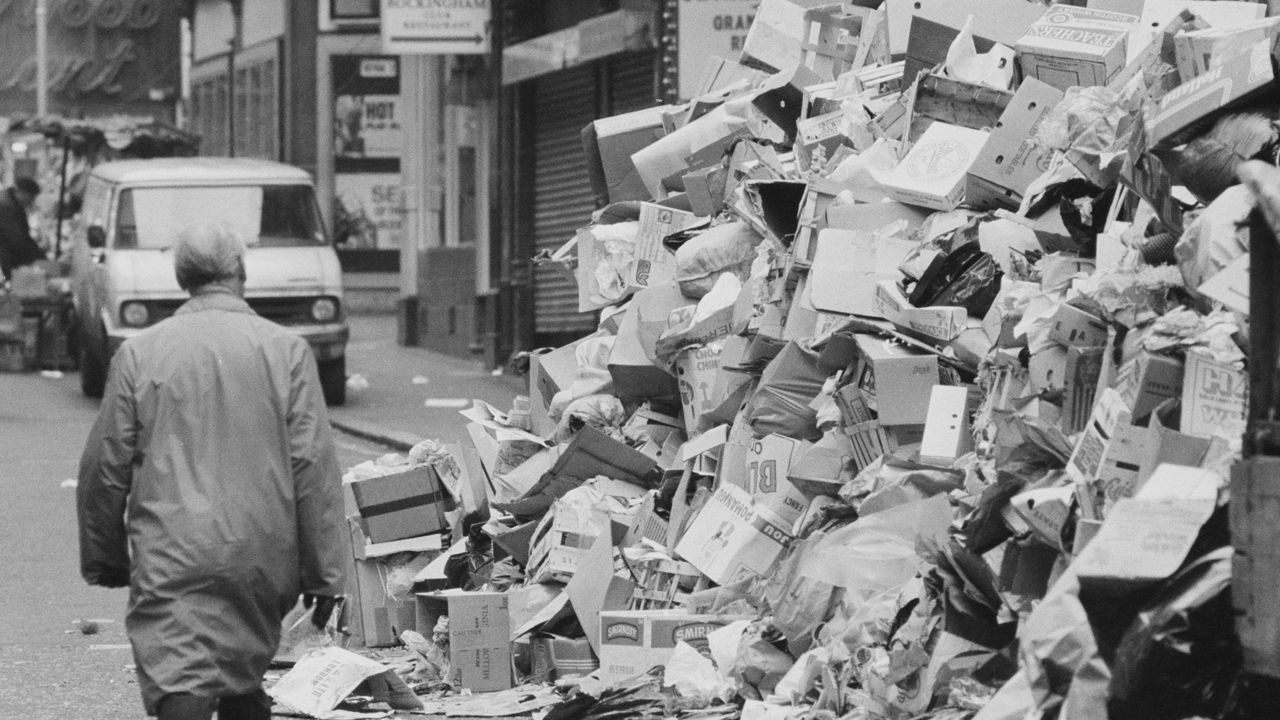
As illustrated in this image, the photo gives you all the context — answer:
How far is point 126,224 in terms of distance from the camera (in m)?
16.4

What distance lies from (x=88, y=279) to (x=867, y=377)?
12.1 metres

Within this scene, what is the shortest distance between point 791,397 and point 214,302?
7.98ft

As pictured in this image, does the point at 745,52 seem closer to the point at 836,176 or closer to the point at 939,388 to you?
the point at 836,176

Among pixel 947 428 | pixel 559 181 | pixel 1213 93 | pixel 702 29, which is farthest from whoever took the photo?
pixel 559 181

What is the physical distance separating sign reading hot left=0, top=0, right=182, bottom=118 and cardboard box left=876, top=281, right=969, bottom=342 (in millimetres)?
35964

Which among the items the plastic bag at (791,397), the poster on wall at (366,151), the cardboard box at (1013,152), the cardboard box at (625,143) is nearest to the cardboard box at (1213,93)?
the cardboard box at (1013,152)

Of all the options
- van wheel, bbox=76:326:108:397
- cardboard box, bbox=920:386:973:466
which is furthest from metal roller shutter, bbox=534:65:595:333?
cardboard box, bbox=920:386:973:466

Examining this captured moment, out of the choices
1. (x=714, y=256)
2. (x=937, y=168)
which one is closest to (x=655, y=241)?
(x=714, y=256)

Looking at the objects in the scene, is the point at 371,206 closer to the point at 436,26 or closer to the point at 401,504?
the point at 436,26

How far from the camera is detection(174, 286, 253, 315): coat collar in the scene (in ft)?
15.6

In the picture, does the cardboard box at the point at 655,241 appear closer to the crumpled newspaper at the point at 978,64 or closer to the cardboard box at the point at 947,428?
the crumpled newspaper at the point at 978,64

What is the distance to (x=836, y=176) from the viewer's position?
23.4ft

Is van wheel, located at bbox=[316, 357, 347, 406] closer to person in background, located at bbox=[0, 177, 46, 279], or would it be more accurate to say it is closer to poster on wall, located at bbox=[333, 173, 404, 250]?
person in background, located at bbox=[0, 177, 46, 279]

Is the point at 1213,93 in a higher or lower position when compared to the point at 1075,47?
lower
